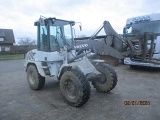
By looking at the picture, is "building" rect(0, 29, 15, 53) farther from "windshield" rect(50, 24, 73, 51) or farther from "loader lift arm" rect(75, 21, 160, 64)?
"loader lift arm" rect(75, 21, 160, 64)

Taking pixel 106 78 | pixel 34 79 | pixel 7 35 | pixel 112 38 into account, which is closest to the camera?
pixel 112 38

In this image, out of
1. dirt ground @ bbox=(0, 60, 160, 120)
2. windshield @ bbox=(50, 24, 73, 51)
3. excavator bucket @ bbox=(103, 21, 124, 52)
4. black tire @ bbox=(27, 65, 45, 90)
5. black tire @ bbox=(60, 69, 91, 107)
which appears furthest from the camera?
black tire @ bbox=(27, 65, 45, 90)

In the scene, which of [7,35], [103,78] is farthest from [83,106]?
[7,35]

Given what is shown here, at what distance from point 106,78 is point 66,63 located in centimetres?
145

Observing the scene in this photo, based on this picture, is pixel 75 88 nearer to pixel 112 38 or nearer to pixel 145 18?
pixel 112 38

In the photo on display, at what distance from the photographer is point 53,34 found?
6359mm

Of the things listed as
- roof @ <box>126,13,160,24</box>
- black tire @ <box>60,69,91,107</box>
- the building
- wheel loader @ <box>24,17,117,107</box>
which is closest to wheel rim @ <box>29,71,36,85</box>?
wheel loader @ <box>24,17,117,107</box>

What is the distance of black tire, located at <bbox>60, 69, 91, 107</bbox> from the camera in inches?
198

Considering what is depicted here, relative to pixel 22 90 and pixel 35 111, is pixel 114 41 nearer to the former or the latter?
pixel 35 111

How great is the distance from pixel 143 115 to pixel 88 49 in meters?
2.35

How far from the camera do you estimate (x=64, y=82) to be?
18.1 feet

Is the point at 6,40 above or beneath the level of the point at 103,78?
above

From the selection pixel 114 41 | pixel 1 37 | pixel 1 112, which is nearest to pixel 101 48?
pixel 114 41

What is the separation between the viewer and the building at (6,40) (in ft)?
140
